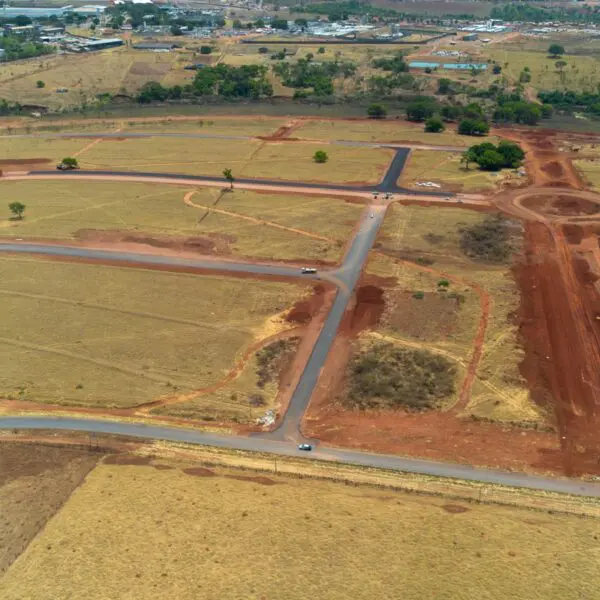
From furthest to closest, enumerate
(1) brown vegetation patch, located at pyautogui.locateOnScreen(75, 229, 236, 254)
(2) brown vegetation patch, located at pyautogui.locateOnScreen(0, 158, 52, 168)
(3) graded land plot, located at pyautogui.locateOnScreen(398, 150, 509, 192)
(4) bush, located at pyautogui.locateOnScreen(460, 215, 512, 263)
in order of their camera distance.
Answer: (2) brown vegetation patch, located at pyautogui.locateOnScreen(0, 158, 52, 168), (3) graded land plot, located at pyautogui.locateOnScreen(398, 150, 509, 192), (1) brown vegetation patch, located at pyautogui.locateOnScreen(75, 229, 236, 254), (4) bush, located at pyautogui.locateOnScreen(460, 215, 512, 263)

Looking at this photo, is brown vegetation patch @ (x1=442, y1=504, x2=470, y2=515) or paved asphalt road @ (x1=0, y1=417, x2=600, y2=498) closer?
brown vegetation patch @ (x1=442, y1=504, x2=470, y2=515)

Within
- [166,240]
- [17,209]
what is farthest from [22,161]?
[166,240]

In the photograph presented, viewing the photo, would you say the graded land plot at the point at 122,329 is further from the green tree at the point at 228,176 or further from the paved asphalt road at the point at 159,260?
the green tree at the point at 228,176

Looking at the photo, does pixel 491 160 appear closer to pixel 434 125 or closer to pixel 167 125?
pixel 434 125

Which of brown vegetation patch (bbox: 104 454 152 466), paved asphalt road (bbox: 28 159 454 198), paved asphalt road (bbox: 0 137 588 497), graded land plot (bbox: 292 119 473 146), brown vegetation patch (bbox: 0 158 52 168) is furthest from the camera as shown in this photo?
graded land plot (bbox: 292 119 473 146)

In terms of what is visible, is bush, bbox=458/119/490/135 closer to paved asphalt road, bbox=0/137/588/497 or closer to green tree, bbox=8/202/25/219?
paved asphalt road, bbox=0/137/588/497

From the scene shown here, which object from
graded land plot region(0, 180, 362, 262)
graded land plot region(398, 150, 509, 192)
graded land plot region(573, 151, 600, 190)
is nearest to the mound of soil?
graded land plot region(573, 151, 600, 190)

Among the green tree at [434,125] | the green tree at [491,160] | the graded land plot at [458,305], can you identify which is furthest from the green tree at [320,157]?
the green tree at [434,125]
